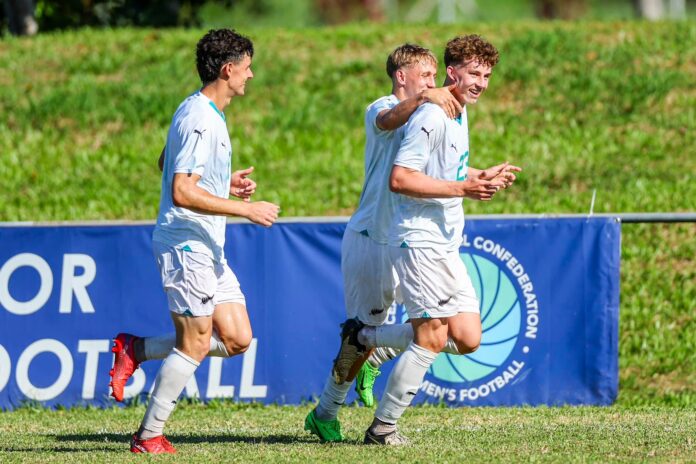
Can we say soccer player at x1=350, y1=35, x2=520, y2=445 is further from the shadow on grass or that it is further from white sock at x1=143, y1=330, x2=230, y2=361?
white sock at x1=143, y1=330, x2=230, y2=361

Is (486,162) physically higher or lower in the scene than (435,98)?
lower

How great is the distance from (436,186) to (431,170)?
0.29m

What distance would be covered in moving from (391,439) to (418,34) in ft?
39.0

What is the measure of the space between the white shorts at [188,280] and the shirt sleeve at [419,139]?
117cm

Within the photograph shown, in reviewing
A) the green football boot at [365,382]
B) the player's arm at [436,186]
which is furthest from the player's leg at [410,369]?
the player's arm at [436,186]

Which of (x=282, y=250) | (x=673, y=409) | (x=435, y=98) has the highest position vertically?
(x=435, y=98)

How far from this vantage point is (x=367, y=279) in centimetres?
682

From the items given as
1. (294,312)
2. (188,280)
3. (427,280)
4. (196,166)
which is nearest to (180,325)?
(188,280)

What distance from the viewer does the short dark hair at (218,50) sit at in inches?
255

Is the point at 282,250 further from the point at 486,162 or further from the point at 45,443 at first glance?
the point at 486,162

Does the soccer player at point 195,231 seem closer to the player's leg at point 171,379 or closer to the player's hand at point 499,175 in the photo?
the player's leg at point 171,379

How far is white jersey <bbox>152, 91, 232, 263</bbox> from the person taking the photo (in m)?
6.30

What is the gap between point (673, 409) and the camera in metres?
8.65

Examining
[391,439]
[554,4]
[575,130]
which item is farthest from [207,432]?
[554,4]
